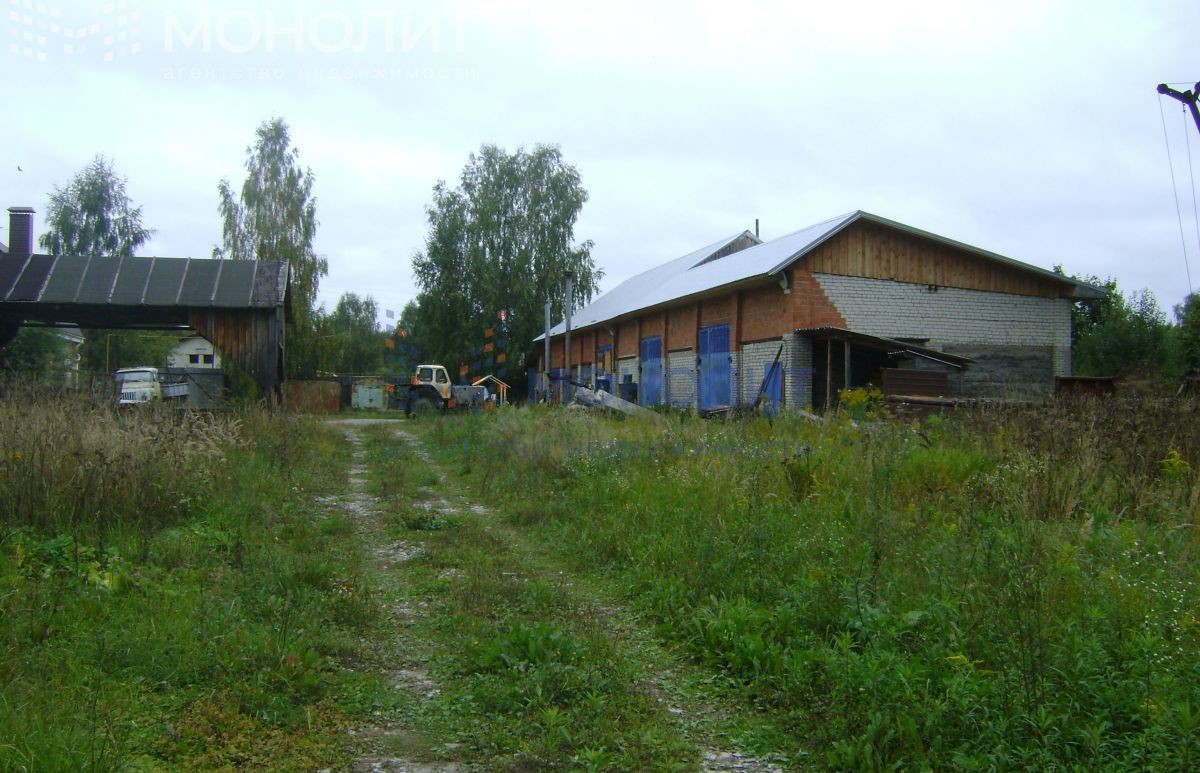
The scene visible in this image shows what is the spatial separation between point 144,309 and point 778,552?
58.7 ft

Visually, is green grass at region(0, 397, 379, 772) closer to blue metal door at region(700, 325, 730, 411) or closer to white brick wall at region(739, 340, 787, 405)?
white brick wall at region(739, 340, 787, 405)

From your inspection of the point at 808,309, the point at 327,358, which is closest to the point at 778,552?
the point at 808,309

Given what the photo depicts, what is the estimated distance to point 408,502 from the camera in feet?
30.3

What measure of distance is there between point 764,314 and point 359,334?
212 feet

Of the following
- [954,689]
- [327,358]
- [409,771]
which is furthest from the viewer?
[327,358]

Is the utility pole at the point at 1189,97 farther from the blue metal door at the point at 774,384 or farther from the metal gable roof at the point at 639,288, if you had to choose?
the metal gable roof at the point at 639,288

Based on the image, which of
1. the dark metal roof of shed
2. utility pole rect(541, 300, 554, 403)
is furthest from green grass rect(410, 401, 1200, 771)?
utility pole rect(541, 300, 554, 403)

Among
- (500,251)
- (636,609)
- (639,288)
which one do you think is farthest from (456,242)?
(636,609)

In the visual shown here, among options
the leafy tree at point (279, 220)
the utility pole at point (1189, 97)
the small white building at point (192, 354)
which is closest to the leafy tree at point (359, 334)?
the small white building at point (192, 354)

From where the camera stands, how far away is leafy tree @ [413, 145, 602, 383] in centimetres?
4028

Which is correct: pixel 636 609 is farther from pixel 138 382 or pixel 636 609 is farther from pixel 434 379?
pixel 434 379

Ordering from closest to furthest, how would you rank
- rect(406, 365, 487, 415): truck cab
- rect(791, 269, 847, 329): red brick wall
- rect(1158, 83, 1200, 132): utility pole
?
rect(1158, 83, 1200, 132): utility pole → rect(791, 269, 847, 329): red brick wall → rect(406, 365, 487, 415): truck cab

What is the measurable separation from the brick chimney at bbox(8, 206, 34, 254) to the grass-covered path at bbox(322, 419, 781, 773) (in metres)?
20.6

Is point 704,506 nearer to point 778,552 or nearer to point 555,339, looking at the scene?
point 778,552
